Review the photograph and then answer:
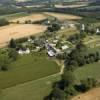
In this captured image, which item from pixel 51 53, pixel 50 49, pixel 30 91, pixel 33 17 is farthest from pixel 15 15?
pixel 30 91

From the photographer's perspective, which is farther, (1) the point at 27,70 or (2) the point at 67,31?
(2) the point at 67,31

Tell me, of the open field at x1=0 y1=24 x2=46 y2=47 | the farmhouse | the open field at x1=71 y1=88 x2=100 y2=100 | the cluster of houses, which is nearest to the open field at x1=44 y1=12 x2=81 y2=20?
the open field at x1=0 y1=24 x2=46 y2=47

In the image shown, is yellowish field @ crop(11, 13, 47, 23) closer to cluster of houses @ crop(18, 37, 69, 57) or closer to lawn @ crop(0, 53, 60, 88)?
cluster of houses @ crop(18, 37, 69, 57)

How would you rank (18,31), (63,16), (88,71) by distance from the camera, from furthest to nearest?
(63,16) → (18,31) → (88,71)

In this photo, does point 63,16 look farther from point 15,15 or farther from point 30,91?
point 30,91

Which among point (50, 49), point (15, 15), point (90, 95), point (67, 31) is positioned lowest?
point (90, 95)

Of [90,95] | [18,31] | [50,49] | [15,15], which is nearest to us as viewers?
[90,95]

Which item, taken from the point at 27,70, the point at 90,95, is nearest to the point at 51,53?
the point at 27,70

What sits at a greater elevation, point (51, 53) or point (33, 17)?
point (51, 53)
